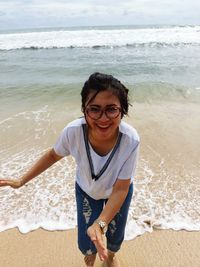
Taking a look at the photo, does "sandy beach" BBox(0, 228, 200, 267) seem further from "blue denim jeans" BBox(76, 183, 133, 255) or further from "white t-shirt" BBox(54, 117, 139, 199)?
"white t-shirt" BBox(54, 117, 139, 199)

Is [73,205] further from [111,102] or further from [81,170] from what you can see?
[111,102]

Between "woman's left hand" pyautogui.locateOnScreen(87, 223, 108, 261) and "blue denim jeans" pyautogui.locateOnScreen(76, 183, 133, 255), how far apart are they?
1.53ft

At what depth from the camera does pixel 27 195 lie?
400cm

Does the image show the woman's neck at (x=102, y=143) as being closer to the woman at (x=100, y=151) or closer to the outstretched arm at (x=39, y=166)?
the woman at (x=100, y=151)

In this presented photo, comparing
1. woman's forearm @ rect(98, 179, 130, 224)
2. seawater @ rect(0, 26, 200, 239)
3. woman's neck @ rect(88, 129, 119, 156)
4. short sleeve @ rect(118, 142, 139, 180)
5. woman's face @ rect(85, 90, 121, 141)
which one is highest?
woman's face @ rect(85, 90, 121, 141)

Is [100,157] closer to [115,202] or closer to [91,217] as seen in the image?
[115,202]

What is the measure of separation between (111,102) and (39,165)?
2.51 feet

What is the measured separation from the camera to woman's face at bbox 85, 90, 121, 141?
179 centimetres

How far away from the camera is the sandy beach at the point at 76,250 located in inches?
115

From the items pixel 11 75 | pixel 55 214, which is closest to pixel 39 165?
pixel 55 214

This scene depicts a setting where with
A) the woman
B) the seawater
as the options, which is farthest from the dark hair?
the seawater

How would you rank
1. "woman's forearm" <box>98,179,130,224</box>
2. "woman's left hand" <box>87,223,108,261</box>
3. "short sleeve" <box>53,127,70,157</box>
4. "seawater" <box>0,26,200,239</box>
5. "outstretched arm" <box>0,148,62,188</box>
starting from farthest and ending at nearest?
"seawater" <box>0,26,200,239</box> < "outstretched arm" <box>0,148,62,188</box> < "short sleeve" <box>53,127,70,157</box> < "woman's forearm" <box>98,179,130,224</box> < "woman's left hand" <box>87,223,108,261</box>

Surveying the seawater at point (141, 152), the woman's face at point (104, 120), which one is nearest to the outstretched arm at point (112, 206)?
the woman's face at point (104, 120)

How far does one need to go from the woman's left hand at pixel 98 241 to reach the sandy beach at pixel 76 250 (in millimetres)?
1301
